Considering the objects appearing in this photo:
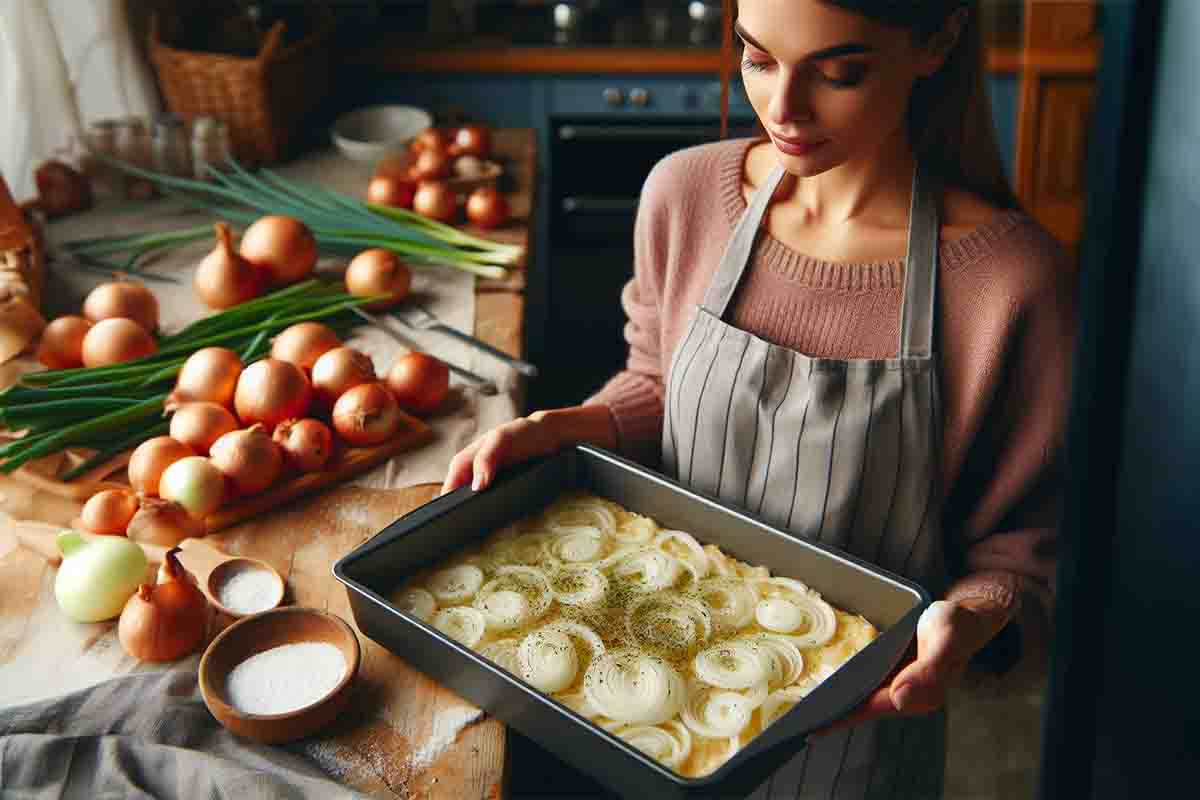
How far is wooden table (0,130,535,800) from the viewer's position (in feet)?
3.43

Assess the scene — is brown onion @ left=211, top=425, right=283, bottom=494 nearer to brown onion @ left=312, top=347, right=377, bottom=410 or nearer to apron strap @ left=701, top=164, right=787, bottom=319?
brown onion @ left=312, top=347, right=377, bottom=410

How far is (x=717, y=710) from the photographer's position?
1.09m

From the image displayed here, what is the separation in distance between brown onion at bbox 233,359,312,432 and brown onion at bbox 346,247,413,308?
428 mm

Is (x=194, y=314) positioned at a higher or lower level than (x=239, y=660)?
higher

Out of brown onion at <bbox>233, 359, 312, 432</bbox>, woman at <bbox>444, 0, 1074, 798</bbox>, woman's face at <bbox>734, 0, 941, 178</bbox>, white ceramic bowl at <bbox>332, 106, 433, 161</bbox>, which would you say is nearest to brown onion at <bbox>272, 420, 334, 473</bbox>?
brown onion at <bbox>233, 359, 312, 432</bbox>

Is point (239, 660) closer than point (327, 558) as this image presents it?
Yes

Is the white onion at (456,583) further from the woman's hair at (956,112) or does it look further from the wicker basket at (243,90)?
the wicker basket at (243,90)

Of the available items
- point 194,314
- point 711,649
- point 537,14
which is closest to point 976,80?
point 711,649

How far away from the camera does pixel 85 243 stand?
2238 mm

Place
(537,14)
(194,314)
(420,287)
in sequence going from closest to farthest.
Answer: (194,314) → (420,287) → (537,14)

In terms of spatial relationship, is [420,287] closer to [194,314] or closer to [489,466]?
[194,314]

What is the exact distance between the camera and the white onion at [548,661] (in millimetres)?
1113

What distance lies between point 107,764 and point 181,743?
0.07 metres

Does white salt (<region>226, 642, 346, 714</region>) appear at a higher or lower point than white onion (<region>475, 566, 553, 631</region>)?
lower
